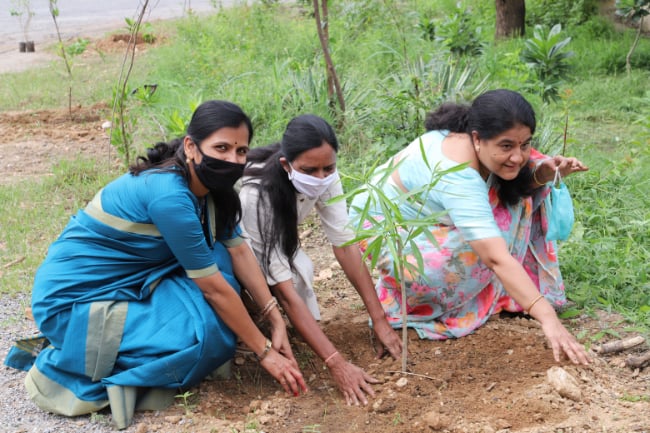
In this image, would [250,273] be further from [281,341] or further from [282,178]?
[282,178]

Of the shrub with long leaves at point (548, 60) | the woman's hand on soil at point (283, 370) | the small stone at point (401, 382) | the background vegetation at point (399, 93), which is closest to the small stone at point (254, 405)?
the woman's hand on soil at point (283, 370)

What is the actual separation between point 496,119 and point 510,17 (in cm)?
556

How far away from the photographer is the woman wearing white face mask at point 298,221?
2.89m

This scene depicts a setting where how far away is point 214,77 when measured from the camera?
263 inches

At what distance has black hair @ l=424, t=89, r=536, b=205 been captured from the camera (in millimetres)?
2824

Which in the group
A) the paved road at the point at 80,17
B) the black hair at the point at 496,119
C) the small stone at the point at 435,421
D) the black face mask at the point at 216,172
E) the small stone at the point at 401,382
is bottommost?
the small stone at the point at 401,382

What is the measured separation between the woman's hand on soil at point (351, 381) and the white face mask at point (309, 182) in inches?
25.9

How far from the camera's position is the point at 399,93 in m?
4.87

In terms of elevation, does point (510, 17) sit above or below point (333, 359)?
above

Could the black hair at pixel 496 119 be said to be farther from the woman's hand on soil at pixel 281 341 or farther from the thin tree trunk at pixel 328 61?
the thin tree trunk at pixel 328 61

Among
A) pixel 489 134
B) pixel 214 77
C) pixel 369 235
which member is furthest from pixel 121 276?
pixel 214 77

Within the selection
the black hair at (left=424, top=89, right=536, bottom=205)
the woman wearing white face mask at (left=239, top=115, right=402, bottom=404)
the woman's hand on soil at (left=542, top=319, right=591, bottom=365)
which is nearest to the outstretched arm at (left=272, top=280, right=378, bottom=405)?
the woman wearing white face mask at (left=239, top=115, right=402, bottom=404)

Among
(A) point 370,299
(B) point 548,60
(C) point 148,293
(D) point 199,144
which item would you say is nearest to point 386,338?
(A) point 370,299

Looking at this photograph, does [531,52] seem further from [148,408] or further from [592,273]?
[148,408]
